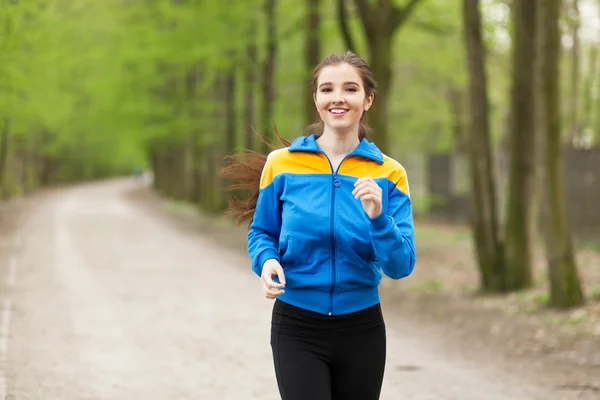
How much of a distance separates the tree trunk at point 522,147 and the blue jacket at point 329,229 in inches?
358

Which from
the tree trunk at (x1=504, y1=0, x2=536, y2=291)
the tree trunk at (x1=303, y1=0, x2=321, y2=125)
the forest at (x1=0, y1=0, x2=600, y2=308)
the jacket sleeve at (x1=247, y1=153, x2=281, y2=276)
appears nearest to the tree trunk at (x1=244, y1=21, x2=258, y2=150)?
the forest at (x1=0, y1=0, x2=600, y2=308)

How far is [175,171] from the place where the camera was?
48.6 m

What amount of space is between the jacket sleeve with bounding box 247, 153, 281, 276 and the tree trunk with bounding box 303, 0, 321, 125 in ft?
49.5

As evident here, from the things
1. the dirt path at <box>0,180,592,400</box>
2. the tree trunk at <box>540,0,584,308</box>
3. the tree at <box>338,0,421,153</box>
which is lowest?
the dirt path at <box>0,180,592,400</box>

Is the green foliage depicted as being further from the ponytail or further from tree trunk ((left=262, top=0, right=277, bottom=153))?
the ponytail

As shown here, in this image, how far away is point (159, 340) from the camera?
30.5 ft

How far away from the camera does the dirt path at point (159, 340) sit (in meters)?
7.16

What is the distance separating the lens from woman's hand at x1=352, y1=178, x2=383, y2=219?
2.93 meters

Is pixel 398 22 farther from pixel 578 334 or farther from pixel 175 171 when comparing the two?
pixel 175 171

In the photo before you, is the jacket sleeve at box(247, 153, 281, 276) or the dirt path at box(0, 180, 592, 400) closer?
the jacket sleeve at box(247, 153, 281, 276)

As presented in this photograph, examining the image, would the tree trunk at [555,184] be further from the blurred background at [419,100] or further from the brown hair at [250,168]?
the brown hair at [250,168]

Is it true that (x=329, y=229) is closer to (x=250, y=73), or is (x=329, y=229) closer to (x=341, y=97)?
(x=341, y=97)

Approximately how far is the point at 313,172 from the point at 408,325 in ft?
25.8

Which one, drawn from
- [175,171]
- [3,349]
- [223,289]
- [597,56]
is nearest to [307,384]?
[3,349]
